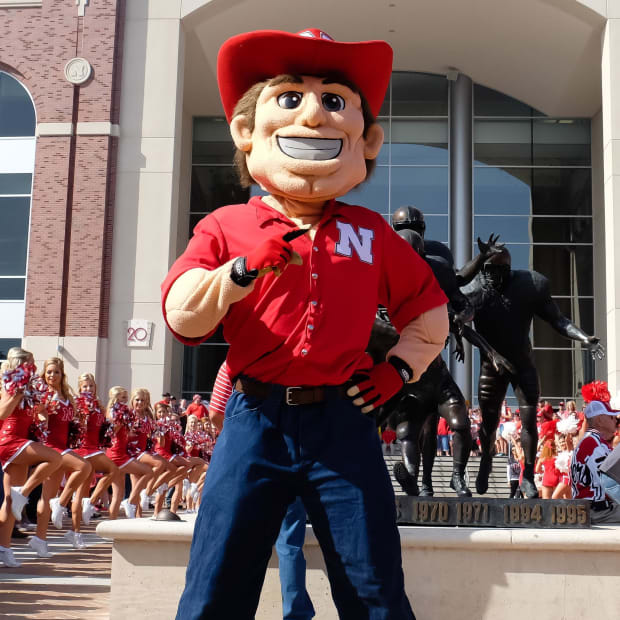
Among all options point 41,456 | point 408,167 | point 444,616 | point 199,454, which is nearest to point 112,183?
point 199,454

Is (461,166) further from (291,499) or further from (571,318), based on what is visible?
(291,499)

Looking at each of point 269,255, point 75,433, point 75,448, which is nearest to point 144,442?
point 75,448

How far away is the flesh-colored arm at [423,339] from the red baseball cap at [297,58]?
3.01ft

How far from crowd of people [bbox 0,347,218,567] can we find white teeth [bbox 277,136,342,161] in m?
4.87

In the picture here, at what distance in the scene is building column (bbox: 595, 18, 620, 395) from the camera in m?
18.3

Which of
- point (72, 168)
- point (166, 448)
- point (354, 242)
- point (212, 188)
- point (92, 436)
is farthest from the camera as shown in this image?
point (212, 188)

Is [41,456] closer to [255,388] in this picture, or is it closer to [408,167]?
[255,388]

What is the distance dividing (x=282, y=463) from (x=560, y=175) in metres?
24.5

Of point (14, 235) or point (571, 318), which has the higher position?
point (14, 235)

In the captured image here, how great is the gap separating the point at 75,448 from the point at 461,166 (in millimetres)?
17903

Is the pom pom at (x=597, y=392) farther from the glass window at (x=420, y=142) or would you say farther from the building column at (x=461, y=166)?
the glass window at (x=420, y=142)

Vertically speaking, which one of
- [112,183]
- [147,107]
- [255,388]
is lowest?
[255,388]

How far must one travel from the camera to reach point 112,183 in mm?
19266

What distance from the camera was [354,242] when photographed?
300 cm
